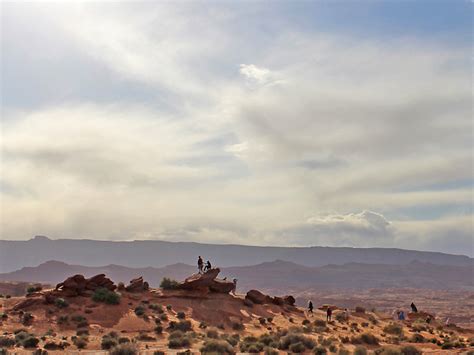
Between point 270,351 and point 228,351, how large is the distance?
6.60 feet

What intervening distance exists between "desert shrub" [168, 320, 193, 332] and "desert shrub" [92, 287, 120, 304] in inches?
273

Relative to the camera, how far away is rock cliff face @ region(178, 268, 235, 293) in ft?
133

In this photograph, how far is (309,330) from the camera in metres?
32.2

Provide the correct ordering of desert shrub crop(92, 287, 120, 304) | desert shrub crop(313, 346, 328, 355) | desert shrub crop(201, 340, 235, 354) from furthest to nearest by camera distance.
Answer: desert shrub crop(92, 287, 120, 304) → desert shrub crop(313, 346, 328, 355) → desert shrub crop(201, 340, 235, 354)

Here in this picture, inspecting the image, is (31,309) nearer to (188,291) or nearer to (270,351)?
(188,291)

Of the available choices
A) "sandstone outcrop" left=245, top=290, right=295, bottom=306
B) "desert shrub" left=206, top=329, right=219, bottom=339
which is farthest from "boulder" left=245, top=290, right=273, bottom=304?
"desert shrub" left=206, top=329, right=219, bottom=339

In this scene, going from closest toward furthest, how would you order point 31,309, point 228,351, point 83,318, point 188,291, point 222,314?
point 228,351, point 83,318, point 31,309, point 222,314, point 188,291

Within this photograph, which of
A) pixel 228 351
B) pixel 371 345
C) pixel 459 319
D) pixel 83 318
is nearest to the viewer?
pixel 228 351

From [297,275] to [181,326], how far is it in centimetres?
15897

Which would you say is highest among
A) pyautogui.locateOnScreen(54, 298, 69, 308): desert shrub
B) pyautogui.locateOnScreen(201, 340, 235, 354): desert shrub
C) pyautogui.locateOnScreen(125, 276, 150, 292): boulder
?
pyautogui.locateOnScreen(125, 276, 150, 292): boulder

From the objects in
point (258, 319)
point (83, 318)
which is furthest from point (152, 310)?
point (258, 319)

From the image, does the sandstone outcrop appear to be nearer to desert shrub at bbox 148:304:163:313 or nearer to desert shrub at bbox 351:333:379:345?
desert shrub at bbox 148:304:163:313

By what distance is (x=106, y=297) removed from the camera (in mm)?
35094

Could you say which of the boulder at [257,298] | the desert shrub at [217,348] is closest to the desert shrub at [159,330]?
the desert shrub at [217,348]
